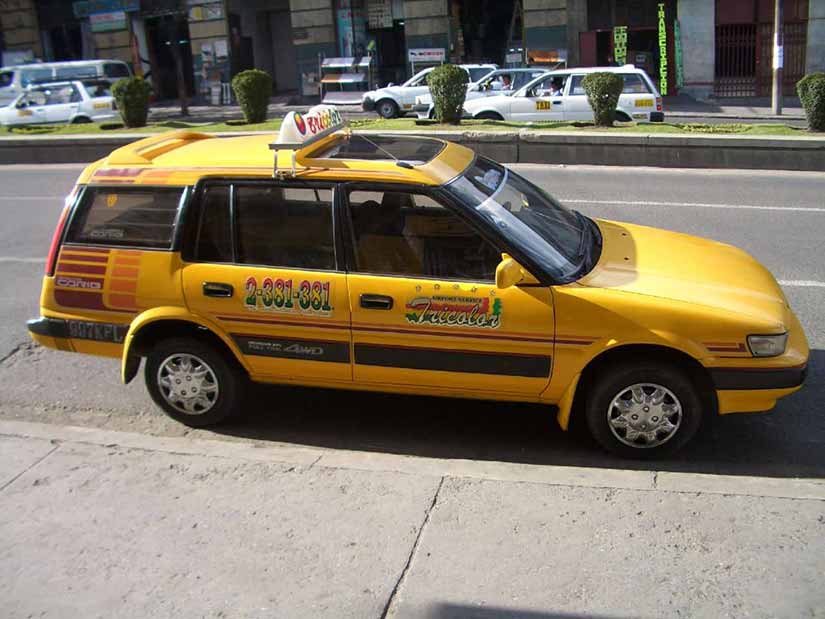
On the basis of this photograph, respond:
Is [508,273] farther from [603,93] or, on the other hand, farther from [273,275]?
[603,93]

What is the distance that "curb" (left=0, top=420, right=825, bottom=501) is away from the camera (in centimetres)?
417

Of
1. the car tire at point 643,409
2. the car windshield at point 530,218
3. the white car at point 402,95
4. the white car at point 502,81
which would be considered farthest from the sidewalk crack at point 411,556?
the white car at point 402,95

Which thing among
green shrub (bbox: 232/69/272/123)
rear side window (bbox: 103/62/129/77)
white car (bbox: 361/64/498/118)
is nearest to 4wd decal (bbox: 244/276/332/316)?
green shrub (bbox: 232/69/272/123)

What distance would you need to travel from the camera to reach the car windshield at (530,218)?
480 centimetres

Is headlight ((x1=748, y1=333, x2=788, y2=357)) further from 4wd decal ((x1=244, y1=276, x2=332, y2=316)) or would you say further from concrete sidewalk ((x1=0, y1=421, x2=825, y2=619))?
4wd decal ((x1=244, y1=276, x2=332, y2=316))

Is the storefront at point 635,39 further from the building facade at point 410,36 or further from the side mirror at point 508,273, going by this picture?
the side mirror at point 508,273

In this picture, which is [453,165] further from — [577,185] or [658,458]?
[577,185]

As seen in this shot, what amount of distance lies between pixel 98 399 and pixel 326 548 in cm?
281

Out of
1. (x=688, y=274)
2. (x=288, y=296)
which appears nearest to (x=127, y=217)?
(x=288, y=296)

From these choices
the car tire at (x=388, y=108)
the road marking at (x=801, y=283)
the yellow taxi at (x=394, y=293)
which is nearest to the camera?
the yellow taxi at (x=394, y=293)

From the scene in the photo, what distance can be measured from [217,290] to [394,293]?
3.43 ft

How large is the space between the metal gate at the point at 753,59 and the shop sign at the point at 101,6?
21961mm

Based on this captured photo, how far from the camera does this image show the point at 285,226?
5055 millimetres

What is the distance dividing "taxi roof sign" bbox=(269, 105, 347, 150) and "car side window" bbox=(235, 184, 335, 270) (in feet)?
0.84
